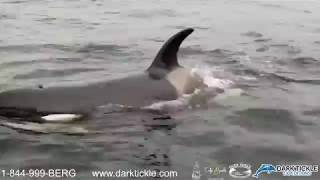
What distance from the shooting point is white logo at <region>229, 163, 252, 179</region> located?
22.8 feet

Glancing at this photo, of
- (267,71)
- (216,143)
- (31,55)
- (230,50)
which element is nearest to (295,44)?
(230,50)

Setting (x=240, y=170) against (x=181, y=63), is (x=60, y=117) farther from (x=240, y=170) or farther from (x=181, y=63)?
(x=181, y=63)

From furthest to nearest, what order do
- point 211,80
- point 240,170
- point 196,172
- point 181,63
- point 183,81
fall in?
point 181,63
point 211,80
point 183,81
point 240,170
point 196,172

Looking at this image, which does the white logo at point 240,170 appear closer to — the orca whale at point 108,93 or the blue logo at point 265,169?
the blue logo at point 265,169

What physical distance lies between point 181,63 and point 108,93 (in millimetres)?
4330

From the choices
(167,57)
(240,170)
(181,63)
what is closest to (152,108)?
(167,57)

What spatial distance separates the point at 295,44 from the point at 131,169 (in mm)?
10190

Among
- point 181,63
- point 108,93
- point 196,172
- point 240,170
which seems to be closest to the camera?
point 196,172

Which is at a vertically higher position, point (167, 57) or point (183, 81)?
point (167, 57)

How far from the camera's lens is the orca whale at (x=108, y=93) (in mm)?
8477

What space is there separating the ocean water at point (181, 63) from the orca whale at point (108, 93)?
0.19 metres

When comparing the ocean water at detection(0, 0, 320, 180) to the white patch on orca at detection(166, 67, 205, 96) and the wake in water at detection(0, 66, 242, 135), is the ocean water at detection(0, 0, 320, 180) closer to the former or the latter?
the wake in water at detection(0, 66, 242, 135)

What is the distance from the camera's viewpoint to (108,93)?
9031mm

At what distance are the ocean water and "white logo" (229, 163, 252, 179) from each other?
A: 78mm
